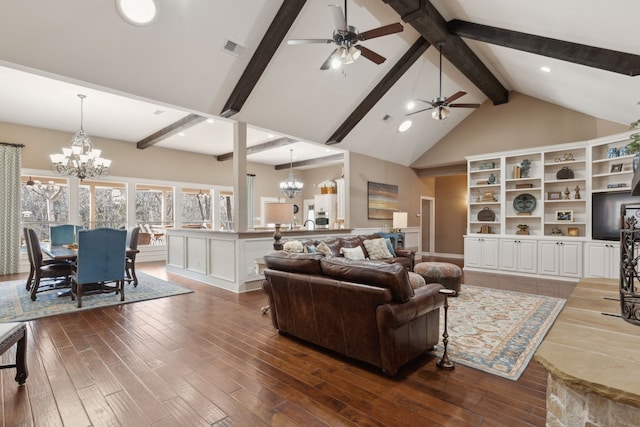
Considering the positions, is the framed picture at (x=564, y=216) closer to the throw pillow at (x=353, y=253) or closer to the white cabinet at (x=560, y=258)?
the white cabinet at (x=560, y=258)

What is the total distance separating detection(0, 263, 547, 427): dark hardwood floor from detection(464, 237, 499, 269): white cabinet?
17.1ft

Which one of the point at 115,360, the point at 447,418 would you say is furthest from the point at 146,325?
the point at 447,418

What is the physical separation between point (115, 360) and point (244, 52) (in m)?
3.99

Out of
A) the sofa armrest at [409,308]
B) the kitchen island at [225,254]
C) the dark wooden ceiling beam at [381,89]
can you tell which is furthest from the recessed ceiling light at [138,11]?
the sofa armrest at [409,308]

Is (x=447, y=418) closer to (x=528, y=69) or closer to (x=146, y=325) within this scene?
(x=146, y=325)

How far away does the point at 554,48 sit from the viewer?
4320mm

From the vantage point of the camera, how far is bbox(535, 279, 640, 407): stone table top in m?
1.13

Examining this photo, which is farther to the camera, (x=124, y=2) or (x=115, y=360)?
(x=124, y=2)

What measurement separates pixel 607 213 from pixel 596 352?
597 centimetres

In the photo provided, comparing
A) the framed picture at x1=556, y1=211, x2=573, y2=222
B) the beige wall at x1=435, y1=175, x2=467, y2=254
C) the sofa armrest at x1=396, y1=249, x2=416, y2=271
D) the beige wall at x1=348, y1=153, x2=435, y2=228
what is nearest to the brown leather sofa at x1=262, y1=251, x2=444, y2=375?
the sofa armrest at x1=396, y1=249, x2=416, y2=271

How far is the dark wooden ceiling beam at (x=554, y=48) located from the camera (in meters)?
3.87

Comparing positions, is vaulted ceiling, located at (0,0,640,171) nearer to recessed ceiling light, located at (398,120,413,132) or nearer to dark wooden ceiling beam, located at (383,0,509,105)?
dark wooden ceiling beam, located at (383,0,509,105)

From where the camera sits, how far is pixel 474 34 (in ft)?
15.9

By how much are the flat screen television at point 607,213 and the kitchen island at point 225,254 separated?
5166mm
